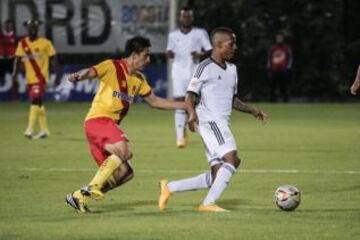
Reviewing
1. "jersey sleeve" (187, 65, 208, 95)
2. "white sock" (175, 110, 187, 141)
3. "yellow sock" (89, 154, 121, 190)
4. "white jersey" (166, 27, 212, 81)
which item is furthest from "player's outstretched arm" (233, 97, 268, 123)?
"white jersey" (166, 27, 212, 81)

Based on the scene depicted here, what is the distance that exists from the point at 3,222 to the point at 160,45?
2491 cm

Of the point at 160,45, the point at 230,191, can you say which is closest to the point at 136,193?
the point at 230,191

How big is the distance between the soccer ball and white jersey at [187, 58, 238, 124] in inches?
Result: 38.0

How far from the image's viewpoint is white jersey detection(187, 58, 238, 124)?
41.0 feet

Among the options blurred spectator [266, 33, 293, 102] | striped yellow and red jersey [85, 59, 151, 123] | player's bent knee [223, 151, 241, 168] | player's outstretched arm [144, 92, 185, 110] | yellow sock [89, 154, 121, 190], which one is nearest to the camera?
yellow sock [89, 154, 121, 190]

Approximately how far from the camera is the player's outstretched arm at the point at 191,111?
39.5 ft

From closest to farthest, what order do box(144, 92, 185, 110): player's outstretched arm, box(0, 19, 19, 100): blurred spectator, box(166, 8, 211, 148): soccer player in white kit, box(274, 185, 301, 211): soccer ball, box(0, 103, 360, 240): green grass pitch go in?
box(0, 103, 360, 240): green grass pitch
box(274, 185, 301, 211): soccer ball
box(144, 92, 185, 110): player's outstretched arm
box(166, 8, 211, 148): soccer player in white kit
box(0, 19, 19, 100): blurred spectator

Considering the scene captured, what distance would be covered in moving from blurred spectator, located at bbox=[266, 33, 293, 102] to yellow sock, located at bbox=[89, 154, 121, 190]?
24.4 meters

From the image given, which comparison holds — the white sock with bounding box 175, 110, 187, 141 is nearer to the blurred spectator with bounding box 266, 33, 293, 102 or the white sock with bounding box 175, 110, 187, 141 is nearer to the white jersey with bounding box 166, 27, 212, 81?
the white jersey with bounding box 166, 27, 212, 81

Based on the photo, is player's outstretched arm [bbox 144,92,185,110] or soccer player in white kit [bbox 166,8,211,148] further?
soccer player in white kit [bbox 166,8,211,148]

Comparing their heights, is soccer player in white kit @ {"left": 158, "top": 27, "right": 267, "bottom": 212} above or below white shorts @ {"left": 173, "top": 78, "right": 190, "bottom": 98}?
above

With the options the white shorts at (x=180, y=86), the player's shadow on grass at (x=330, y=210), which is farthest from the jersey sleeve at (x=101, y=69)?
the white shorts at (x=180, y=86)

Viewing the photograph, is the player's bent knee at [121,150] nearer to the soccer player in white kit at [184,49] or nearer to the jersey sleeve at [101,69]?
the jersey sleeve at [101,69]

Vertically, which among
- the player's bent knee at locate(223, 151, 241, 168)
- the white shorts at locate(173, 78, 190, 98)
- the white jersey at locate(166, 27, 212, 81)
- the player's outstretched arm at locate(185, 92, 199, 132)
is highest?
the player's outstretched arm at locate(185, 92, 199, 132)
